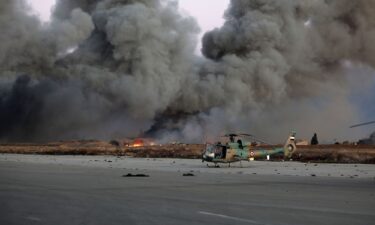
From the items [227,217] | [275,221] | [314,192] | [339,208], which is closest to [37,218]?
[227,217]

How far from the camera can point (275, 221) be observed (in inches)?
517

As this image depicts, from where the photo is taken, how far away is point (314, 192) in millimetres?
21562

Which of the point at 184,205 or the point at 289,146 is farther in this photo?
the point at 289,146

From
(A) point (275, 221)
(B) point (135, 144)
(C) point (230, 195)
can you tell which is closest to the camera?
(A) point (275, 221)

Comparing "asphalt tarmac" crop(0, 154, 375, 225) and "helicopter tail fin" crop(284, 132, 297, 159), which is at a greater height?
"helicopter tail fin" crop(284, 132, 297, 159)

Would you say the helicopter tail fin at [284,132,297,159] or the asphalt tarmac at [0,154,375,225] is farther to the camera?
the helicopter tail fin at [284,132,297,159]

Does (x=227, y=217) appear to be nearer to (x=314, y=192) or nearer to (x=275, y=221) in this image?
(x=275, y=221)

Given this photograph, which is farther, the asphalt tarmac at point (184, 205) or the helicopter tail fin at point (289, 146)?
the helicopter tail fin at point (289, 146)

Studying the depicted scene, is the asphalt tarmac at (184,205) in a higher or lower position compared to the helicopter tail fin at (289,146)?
lower

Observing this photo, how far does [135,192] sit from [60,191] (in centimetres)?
294

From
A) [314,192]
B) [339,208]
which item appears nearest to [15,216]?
[339,208]

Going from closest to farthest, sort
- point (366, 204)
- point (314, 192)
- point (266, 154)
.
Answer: point (366, 204), point (314, 192), point (266, 154)

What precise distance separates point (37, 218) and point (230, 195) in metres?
8.48

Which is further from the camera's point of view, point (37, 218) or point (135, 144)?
point (135, 144)
